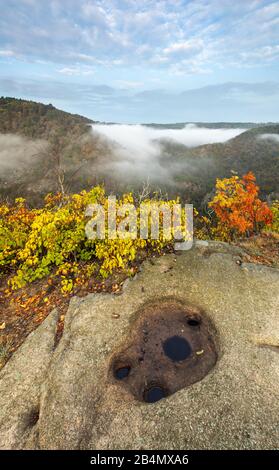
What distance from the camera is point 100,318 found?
750 centimetres

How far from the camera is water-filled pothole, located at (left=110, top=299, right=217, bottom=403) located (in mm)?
6102

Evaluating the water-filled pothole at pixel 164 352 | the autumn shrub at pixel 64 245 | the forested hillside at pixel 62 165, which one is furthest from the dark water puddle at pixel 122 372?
the forested hillside at pixel 62 165

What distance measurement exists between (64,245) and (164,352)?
460 centimetres

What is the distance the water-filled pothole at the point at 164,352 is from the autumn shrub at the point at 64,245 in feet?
6.50

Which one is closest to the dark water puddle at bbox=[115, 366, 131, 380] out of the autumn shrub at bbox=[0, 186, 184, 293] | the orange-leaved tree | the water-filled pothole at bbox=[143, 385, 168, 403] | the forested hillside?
the water-filled pothole at bbox=[143, 385, 168, 403]

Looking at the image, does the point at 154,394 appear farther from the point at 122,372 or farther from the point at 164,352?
the point at 164,352

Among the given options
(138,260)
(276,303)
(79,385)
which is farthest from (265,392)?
(138,260)

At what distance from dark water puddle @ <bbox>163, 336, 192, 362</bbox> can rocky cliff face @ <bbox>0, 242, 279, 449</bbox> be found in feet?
0.15

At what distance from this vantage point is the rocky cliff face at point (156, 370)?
4.99 metres

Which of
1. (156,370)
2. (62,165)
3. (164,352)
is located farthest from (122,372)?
(62,165)

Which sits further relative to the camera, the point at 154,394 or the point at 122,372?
the point at 122,372

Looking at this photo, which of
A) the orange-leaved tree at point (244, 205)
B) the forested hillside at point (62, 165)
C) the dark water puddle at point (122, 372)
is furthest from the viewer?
the forested hillside at point (62, 165)

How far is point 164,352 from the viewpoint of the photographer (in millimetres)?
6969

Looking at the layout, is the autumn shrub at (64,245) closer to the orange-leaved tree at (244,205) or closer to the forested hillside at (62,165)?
the orange-leaved tree at (244,205)
